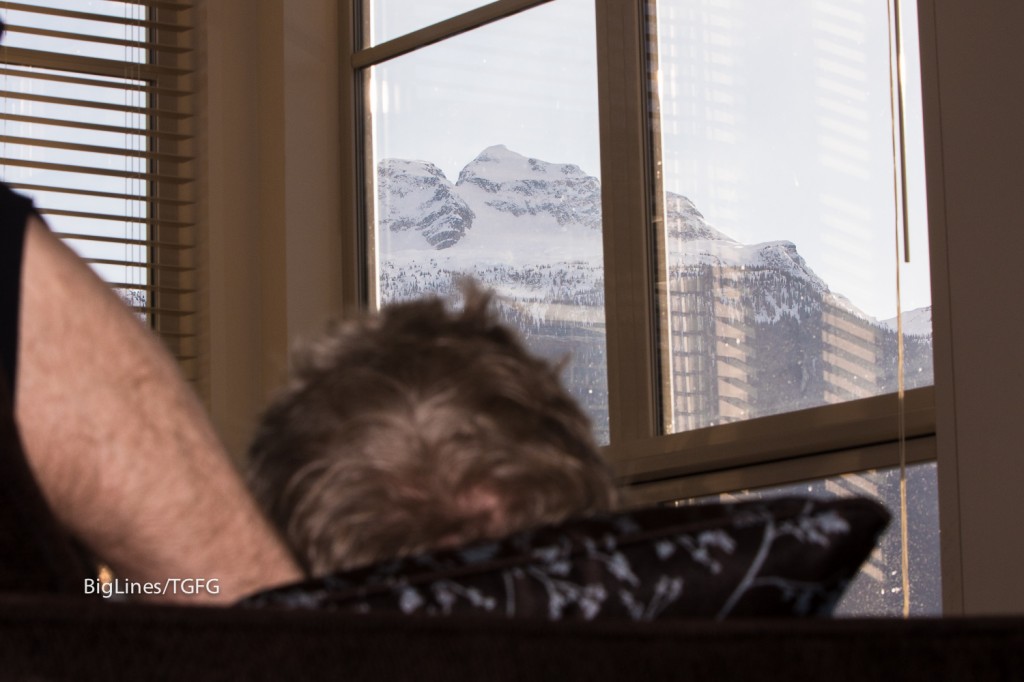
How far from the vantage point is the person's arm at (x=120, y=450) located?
0.74 m

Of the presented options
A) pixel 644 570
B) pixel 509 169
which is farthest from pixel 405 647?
pixel 509 169

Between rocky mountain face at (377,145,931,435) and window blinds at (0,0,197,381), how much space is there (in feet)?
1.88

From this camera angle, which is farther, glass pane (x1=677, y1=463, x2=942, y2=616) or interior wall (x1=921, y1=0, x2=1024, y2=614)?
glass pane (x1=677, y1=463, x2=942, y2=616)

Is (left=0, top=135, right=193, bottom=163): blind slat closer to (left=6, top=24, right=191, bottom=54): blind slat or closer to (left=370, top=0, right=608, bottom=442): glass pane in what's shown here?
(left=6, top=24, right=191, bottom=54): blind slat

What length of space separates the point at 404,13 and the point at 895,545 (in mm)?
2039

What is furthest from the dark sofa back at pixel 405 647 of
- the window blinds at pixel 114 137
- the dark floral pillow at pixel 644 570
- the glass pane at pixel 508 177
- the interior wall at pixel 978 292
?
the window blinds at pixel 114 137

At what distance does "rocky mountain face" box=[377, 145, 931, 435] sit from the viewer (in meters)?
2.84

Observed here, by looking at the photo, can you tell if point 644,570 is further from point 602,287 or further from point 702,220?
point 602,287

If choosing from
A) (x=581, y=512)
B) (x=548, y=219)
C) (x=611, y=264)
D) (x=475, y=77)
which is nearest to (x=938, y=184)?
(x=611, y=264)

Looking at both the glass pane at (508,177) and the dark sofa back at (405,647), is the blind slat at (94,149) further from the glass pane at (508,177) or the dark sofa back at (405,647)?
the dark sofa back at (405,647)

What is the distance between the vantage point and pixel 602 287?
10.9 feet

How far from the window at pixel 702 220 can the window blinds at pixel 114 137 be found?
2.01 feet

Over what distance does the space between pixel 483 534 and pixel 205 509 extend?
15cm

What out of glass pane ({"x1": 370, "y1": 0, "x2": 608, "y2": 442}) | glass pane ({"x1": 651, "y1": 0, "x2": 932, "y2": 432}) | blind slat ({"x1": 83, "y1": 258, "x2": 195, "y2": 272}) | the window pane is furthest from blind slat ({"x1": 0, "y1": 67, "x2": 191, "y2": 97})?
glass pane ({"x1": 651, "y1": 0, "x2": 932, "y2": 432})
